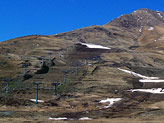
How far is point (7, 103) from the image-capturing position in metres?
49.5

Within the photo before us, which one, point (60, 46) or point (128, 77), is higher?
point (60, 46)

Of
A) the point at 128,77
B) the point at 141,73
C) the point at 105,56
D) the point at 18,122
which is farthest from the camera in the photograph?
the point at 105,56

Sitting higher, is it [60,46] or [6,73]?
[60,46]

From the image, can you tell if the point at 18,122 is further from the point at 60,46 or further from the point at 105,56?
the point at 60,46

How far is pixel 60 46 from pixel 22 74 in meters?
67.4

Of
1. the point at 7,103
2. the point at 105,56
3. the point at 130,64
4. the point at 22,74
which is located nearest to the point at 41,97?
the point at 7,103

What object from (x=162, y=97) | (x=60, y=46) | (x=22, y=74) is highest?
(x=60, y=46)

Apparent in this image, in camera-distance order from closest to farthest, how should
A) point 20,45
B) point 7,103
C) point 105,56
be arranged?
1. point 7,103
2. point 105,56
3. point 20,45

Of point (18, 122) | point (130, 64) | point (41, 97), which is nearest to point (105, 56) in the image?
point (130, 64)

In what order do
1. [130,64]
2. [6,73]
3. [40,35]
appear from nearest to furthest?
1. [6,73]
2. [130,64]
3. [40,35]

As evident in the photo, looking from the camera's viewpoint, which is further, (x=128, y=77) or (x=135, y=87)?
(x=128, y=77)

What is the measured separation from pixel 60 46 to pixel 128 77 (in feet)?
Answer: 221

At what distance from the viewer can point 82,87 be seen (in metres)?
70.9

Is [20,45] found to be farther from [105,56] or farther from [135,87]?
[135,87]
